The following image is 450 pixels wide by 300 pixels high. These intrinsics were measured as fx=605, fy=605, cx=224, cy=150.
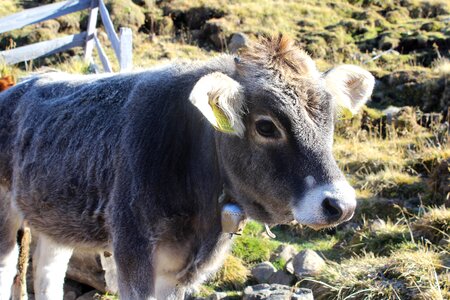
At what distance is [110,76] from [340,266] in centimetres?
305

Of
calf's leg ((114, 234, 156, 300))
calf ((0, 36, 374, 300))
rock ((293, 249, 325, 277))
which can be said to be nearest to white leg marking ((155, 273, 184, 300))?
calf ((0, 36, 374, 300))

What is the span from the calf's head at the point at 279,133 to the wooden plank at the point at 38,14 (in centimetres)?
857

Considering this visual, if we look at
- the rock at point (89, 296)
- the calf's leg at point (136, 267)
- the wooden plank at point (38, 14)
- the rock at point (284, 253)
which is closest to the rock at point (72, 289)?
the rock at point (89, 296)

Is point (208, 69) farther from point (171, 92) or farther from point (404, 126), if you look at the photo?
point (404, 126)

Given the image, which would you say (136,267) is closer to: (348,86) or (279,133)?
(279,133)

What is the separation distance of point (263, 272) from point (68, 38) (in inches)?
300

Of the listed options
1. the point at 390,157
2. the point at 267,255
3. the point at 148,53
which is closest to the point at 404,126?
the point at 390,157

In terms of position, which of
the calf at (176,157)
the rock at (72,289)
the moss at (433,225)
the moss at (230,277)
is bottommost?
the rock at (72,289)

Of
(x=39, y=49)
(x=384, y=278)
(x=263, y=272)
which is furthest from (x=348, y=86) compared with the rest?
(x=39, y=49)

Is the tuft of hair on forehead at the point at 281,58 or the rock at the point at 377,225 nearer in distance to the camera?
the tuft of hair on forehead at the point at 281,58

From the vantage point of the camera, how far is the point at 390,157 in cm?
1055

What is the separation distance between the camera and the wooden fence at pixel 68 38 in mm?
10531

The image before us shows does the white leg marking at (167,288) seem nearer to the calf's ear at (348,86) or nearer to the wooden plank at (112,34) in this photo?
the calf's ear at (348,86)

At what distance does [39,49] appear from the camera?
1191 cm
